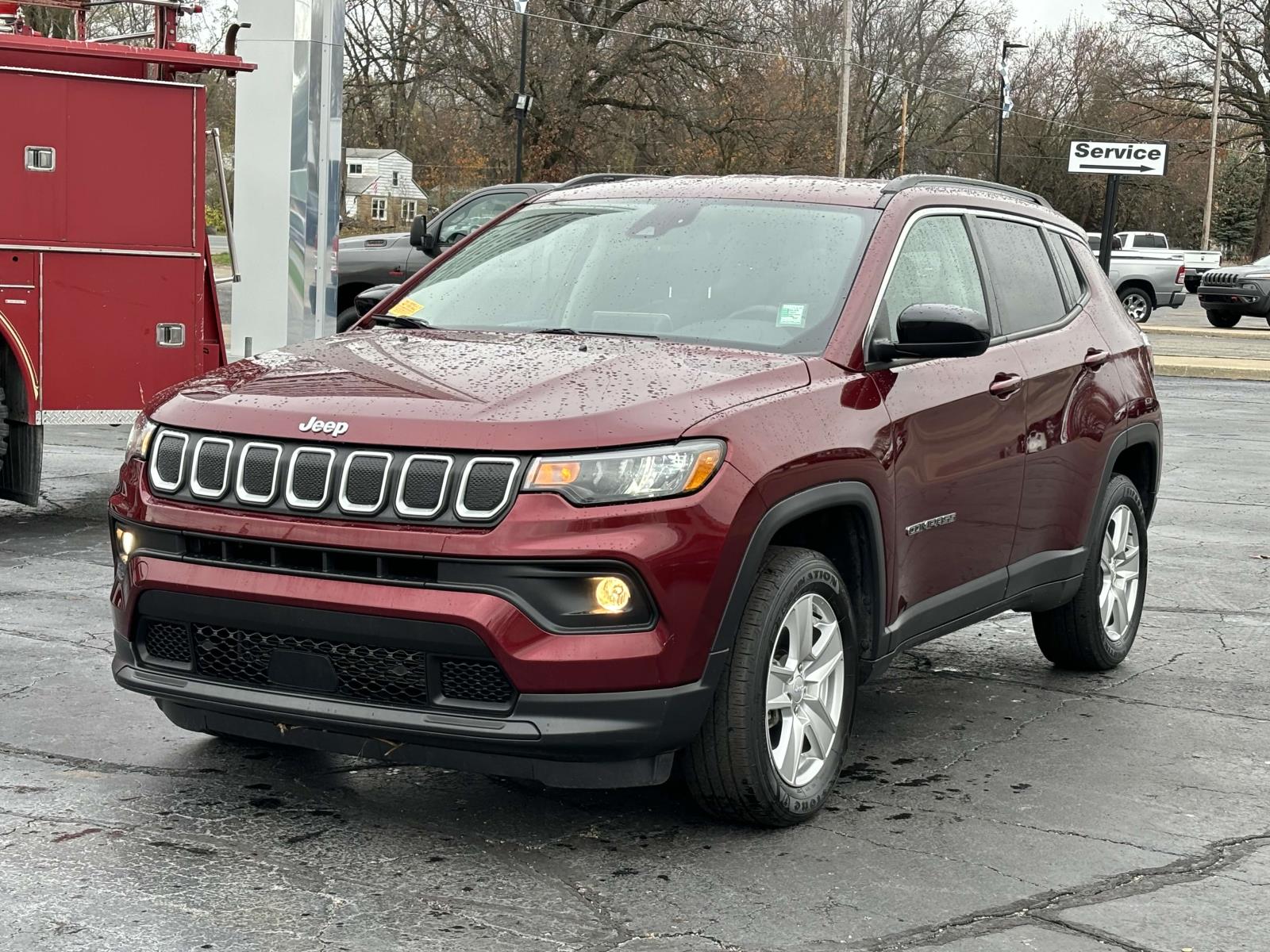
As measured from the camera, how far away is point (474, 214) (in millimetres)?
16766

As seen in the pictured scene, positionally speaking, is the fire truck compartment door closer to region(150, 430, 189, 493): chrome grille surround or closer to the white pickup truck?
region(150, 430, 189, 493): chrome grille surround

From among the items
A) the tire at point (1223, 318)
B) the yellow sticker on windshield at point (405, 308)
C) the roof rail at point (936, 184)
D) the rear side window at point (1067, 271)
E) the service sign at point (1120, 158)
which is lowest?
the tire at point (1223, 318)

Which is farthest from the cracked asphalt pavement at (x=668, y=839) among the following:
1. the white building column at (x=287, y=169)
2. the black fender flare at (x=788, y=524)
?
the white building column at (x=287, y=169)

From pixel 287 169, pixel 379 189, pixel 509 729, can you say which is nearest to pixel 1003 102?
pixel 379 189

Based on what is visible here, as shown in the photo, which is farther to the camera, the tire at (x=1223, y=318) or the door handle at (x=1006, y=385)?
the tire at (x=1223, y=318)

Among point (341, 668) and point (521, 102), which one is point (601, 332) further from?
point (521, 102)

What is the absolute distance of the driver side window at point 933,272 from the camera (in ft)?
17.4

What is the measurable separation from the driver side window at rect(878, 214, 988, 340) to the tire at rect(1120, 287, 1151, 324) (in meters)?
31.4

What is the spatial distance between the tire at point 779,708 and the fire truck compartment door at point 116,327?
5.34 metres

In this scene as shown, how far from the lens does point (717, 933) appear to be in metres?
3.92

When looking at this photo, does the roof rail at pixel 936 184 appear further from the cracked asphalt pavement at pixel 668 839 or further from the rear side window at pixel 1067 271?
the cracked asphalt pavement at pixel 668 839

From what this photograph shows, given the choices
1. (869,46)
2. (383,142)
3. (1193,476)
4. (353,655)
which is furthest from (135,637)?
(869,46)

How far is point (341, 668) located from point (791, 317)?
1.75 metres

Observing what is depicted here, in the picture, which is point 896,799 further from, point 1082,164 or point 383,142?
point 383,142
